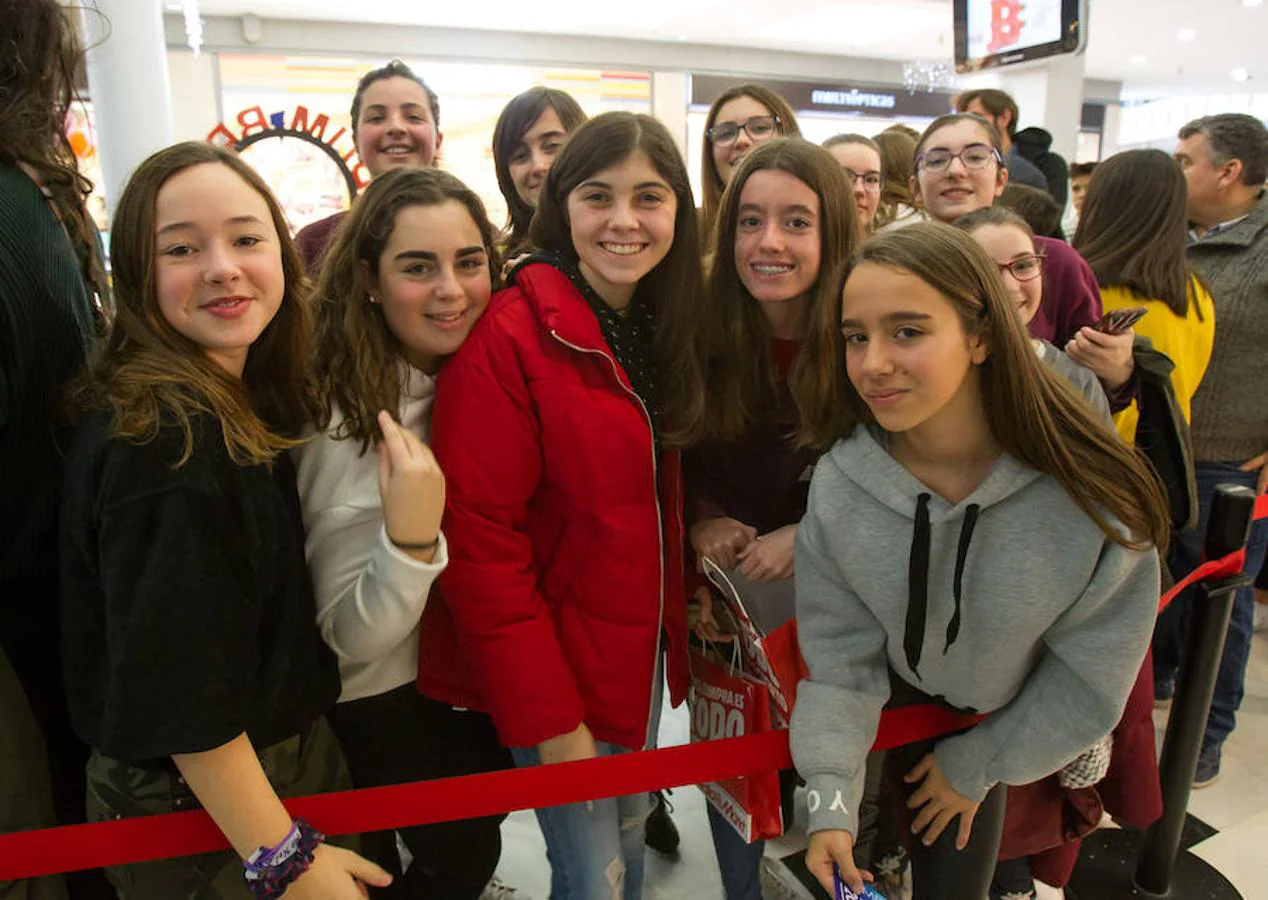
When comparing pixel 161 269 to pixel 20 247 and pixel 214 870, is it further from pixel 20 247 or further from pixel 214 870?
pixel 214 870

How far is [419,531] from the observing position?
133 cm

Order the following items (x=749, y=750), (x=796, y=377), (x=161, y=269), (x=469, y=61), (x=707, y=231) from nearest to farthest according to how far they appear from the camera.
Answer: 1. (x=161, y=269)
2. (x=749, y=750)
3. (x=796, y=377)
4. (x=707, y=231)
5. (x=469, y=61)

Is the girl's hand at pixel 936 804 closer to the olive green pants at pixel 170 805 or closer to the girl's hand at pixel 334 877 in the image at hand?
the girl's hand at pixel 334 877

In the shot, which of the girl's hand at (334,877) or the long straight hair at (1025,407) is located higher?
the long straight hair at (1025,407)

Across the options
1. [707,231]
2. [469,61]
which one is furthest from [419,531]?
[469,61]

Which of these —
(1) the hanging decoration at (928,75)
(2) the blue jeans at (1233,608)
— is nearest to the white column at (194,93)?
(1) the hanging decoration at (928,75)

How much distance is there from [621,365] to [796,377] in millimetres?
343

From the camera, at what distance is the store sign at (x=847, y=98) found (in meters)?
10.2

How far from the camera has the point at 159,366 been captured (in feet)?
3.92

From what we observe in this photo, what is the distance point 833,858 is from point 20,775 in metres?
1.28

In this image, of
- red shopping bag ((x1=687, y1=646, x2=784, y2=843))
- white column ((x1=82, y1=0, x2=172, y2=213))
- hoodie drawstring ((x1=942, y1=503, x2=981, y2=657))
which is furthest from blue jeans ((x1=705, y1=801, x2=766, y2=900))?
white column ((x1=82, y1=0, x2=172, y2=213))

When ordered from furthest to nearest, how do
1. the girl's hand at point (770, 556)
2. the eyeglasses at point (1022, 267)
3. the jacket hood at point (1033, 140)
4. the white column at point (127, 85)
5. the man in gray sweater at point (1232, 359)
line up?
the jacket hood at point (1033, 140), the white column at point (127, 85), the man in gray sweater at point (1232, 359), the eyeglasses at point (1022, 267), the girl's hand at point (770, 556)

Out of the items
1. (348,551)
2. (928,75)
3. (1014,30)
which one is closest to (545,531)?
(348,551)

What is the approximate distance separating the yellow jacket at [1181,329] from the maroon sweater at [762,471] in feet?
3.87
